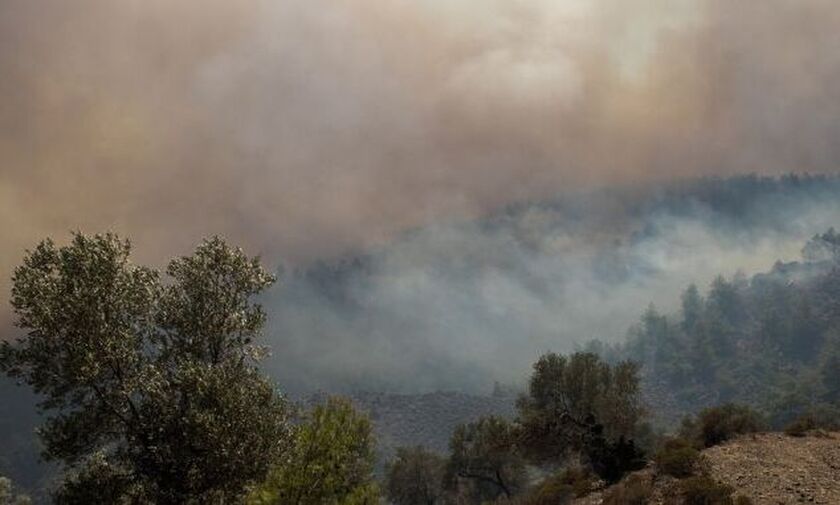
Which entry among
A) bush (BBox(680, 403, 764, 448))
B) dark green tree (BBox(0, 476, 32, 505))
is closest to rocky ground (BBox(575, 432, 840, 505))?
bush (BBox(680, 403, 764, 448))

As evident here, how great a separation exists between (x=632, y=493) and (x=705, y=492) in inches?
227

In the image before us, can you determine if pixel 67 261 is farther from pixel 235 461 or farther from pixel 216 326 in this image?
pixel 235 461

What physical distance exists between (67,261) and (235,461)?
11.8 meters

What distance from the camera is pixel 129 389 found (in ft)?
88.5

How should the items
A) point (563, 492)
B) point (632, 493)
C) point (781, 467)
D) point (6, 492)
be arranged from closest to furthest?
point (632, 493), point (781, 467), point (563, 492), point (6, 492)

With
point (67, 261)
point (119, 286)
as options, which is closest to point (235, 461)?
point (119, 286)

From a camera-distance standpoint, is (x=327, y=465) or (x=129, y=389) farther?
(x=129, y=389)

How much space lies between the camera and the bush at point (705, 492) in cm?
3584

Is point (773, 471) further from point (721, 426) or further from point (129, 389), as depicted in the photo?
point (129, 389)

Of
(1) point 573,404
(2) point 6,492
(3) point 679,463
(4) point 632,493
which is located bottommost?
(4) point 632,493

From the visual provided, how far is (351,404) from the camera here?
20.1 meters

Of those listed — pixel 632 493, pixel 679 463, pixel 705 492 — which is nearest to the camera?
pixel 705 492

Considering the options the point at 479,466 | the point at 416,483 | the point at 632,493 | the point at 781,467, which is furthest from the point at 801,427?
the point at 416,483

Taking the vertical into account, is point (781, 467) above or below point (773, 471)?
above
